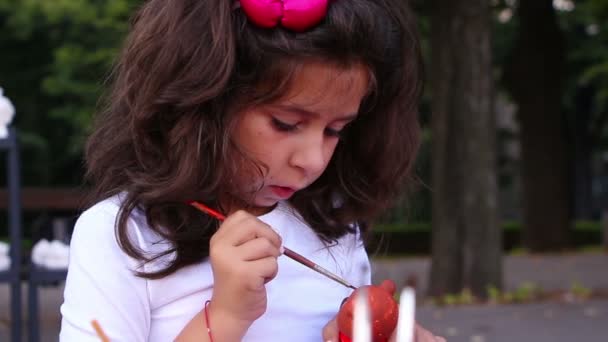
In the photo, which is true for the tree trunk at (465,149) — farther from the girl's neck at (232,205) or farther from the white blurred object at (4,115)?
the girl's neck at (232,205)

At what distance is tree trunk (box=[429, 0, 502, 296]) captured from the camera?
306 inches

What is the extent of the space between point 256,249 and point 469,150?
6.77 metres

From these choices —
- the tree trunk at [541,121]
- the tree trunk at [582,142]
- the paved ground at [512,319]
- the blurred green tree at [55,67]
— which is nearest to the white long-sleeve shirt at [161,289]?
the paved ground at [512,319]

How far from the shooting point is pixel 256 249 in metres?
1.29

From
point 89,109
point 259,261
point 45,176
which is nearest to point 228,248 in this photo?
point 259,261

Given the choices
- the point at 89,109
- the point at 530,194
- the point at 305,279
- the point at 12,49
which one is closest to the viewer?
the point at 305,279

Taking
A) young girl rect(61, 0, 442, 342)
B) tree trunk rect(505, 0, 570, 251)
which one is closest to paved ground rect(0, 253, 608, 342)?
tree trunk rect(505, 0, 570, 251)

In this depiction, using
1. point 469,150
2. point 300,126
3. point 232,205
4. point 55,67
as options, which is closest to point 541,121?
point 469,150

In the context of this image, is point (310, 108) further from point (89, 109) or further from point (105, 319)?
point (89, 109)

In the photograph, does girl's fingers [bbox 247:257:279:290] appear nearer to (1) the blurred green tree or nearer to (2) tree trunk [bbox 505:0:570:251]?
(1) the blurred green tree

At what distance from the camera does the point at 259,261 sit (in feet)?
4.26

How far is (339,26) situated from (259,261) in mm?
415

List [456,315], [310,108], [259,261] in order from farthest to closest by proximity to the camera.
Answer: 1. [456,315]
2. [310,108]
3. [259,261]

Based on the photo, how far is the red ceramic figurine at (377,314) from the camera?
1464mm
